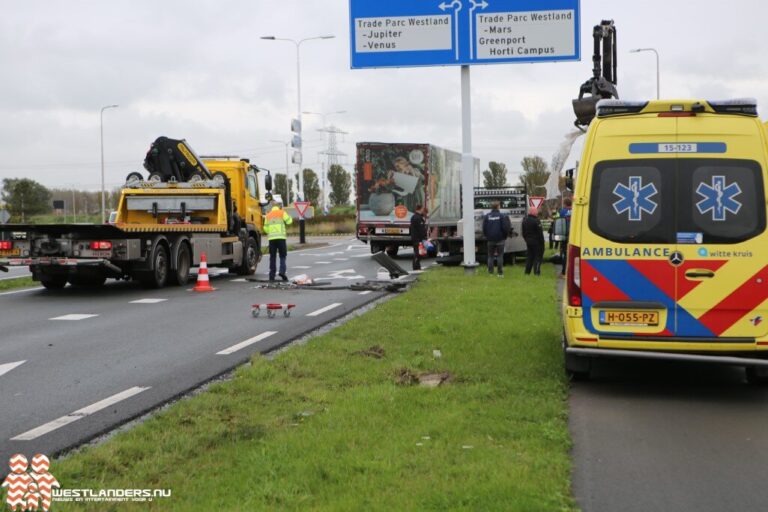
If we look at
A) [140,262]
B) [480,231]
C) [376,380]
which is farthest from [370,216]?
[376,380]

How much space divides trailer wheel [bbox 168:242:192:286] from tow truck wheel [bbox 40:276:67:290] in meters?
2.10

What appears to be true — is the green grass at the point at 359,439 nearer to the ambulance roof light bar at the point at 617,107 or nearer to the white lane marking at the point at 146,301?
the ambulance roof light bar at the point at 617,107

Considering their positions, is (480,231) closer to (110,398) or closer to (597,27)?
(597,27)

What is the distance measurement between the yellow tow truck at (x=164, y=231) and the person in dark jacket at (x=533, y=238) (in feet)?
22.3

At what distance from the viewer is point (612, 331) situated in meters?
7.41

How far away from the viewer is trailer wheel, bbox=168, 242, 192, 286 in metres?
18.2

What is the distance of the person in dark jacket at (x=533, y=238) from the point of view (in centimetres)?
2002

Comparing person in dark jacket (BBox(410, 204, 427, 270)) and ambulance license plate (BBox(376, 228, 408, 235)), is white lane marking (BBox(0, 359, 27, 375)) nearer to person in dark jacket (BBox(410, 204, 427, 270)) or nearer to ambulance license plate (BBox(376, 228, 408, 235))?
person in dark jacket (BBox(410, 204, 427, 270))

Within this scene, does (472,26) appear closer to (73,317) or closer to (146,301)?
(146,301)

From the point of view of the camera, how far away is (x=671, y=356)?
7.23 m

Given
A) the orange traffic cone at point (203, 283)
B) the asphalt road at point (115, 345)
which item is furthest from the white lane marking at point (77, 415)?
the orange traffic cone at point (203, 283)

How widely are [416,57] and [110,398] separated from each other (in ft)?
43.0

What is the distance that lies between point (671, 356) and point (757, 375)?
3.01 feet

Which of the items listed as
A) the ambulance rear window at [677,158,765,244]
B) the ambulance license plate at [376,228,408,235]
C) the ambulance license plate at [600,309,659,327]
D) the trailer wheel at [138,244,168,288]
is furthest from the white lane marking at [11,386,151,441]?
the ambulance license plate at [376,228,408,235]
